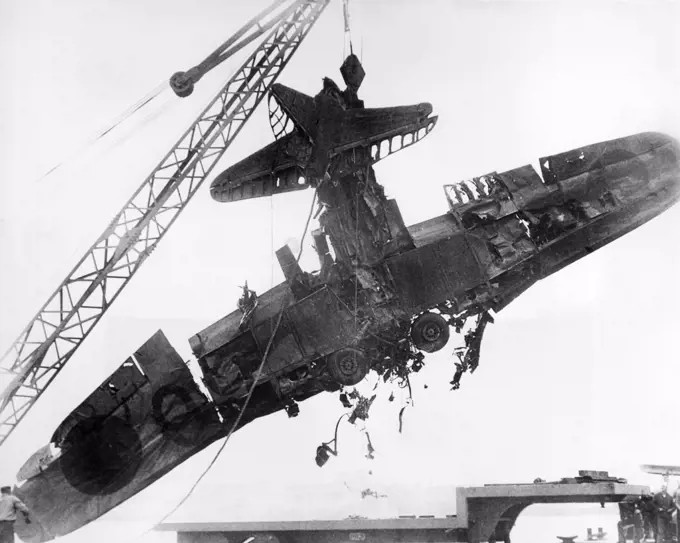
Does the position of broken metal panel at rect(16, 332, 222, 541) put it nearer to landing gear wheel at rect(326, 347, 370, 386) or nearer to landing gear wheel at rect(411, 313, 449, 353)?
landing gear wheel at rect(326, 347, 370, 386)

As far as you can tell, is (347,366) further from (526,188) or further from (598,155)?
(598,155)

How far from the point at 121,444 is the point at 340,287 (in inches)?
241

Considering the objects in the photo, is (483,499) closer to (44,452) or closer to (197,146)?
(44,452)

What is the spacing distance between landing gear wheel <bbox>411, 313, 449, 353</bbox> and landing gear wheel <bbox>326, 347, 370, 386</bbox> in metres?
→ 1.33

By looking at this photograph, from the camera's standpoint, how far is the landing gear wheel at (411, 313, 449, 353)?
1337 centimetres

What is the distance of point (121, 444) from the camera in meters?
14.0

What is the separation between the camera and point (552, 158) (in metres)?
13.7

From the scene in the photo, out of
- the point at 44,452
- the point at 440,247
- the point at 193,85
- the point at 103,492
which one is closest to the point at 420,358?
the point at 440,247

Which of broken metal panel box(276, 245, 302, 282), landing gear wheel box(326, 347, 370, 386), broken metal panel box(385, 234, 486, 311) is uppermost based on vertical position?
broken metal panel box(276, 245, 302, 282)

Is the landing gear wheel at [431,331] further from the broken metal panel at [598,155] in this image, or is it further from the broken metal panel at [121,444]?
the broken metal panel at [121,444]

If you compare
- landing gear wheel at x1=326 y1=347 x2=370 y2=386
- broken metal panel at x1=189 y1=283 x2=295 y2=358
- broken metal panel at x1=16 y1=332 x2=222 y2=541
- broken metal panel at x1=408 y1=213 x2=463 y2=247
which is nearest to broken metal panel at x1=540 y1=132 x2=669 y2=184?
broken metal panel at x1=408 y1=213 x2=463 y2=247

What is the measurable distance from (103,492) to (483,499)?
8.65m

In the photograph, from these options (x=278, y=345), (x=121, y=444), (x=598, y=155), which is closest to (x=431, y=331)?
(x=278, y=345)

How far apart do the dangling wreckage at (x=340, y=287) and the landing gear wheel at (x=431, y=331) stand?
0.10 feet
